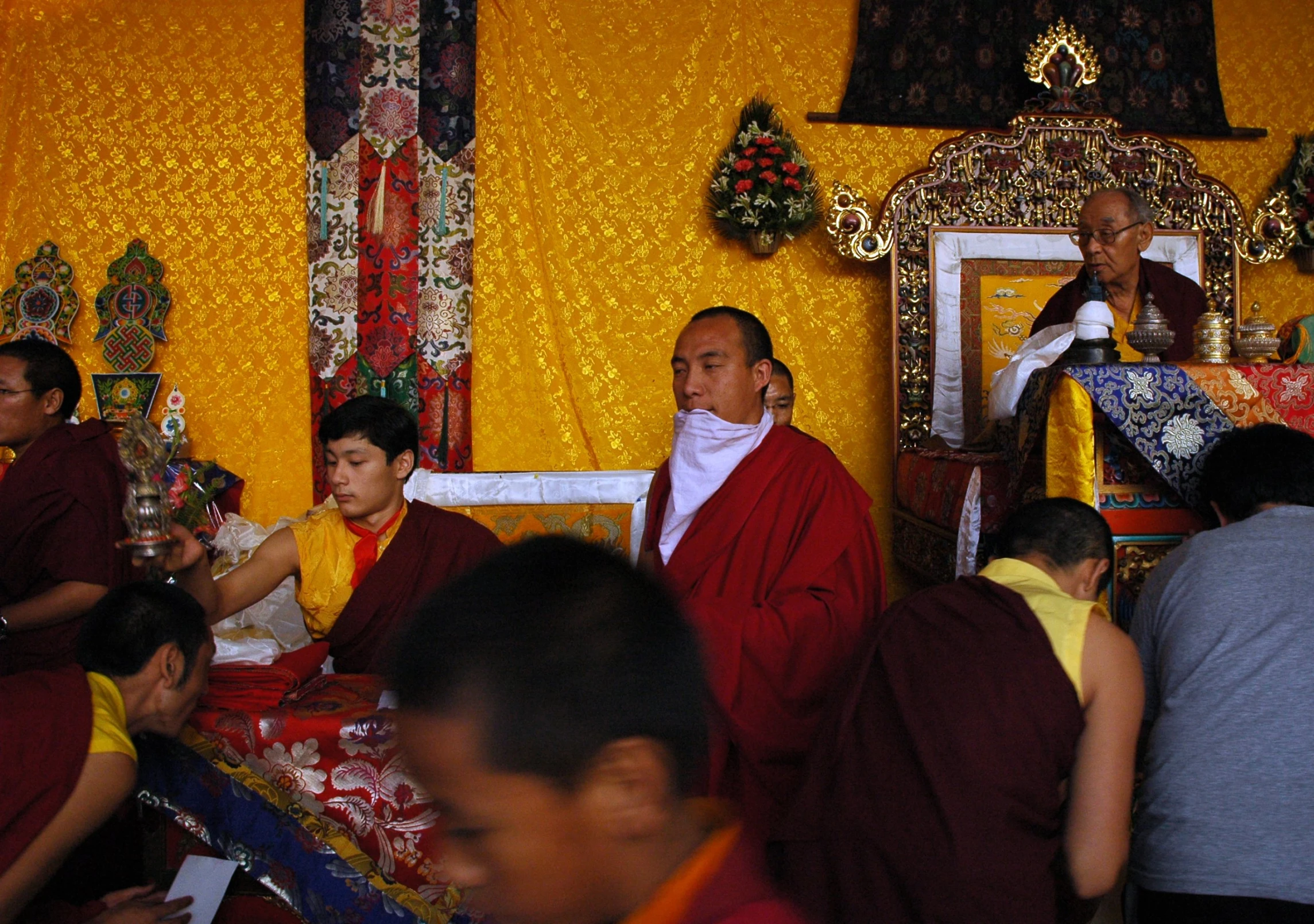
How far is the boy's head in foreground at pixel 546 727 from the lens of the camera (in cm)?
67

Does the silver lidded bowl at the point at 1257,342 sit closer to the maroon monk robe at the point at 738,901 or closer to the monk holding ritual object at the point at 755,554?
the monk holding ritual object at the point at 755,554

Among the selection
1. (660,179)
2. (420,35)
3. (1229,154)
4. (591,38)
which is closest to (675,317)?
(660,179)

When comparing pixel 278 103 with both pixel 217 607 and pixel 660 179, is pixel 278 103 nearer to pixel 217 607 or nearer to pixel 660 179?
pixel 660 179

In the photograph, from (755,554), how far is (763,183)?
2868mm

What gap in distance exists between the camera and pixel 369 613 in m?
2.40

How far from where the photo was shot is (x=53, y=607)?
2.62 meters

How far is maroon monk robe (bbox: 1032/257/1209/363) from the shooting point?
3.50 metres

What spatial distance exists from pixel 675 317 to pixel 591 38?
1453mm

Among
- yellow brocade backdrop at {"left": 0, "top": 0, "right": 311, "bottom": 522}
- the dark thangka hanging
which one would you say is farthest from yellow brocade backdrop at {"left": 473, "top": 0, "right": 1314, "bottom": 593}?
yellow brocade backdrop at {"left": 0, "top": 0, "right": 311, "bottom": 522}

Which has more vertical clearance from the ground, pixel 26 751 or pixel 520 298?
pixel 520 298

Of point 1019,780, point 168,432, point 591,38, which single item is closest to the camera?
point 1019,780

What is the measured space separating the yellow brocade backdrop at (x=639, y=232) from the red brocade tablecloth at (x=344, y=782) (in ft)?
9.79

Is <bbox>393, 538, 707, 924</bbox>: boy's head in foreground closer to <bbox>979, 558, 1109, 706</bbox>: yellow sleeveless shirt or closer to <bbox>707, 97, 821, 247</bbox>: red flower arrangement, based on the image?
<bbox>979, 558, 1109, 706</bbox>: yellow sleeveless shirt

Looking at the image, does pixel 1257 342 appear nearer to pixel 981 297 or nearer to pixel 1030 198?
pixel 981 297
